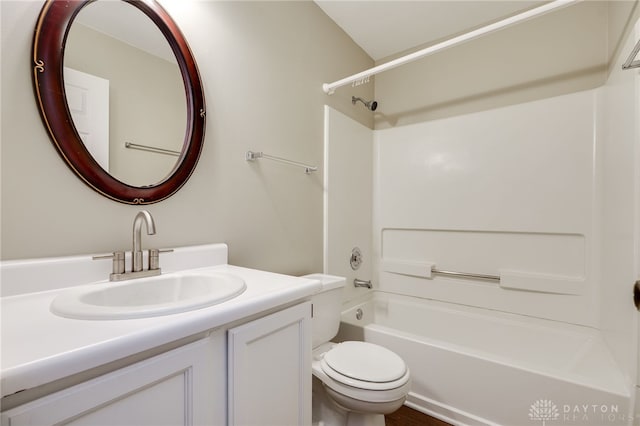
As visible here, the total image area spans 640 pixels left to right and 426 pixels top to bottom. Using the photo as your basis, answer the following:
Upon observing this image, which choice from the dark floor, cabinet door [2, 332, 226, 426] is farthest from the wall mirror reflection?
the dark floor

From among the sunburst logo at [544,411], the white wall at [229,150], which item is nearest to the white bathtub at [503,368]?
the sunburst logo at [544,411]

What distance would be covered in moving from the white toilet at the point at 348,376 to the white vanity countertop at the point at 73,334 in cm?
66

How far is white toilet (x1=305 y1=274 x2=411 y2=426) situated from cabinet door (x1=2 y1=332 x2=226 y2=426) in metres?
0.66

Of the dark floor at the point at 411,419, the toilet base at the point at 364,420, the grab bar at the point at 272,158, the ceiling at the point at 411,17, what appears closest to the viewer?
the toilet base at the point at 364,420

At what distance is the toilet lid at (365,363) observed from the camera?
3.89 feet

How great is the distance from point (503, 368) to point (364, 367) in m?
0.72

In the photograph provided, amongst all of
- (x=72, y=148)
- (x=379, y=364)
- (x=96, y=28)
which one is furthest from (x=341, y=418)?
(x=96, y=28)

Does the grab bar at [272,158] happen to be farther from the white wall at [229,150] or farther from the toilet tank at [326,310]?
the toilet tank at [326,310]

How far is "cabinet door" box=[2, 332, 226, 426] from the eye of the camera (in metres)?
0.44

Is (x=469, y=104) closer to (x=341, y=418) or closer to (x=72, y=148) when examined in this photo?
(x=341, y=418)

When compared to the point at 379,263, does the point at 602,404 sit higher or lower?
lower

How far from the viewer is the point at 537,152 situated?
74.0 inches

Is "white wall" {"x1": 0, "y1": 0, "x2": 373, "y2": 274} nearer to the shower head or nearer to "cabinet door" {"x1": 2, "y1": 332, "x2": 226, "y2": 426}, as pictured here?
the shower head

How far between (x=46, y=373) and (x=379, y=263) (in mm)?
2263
